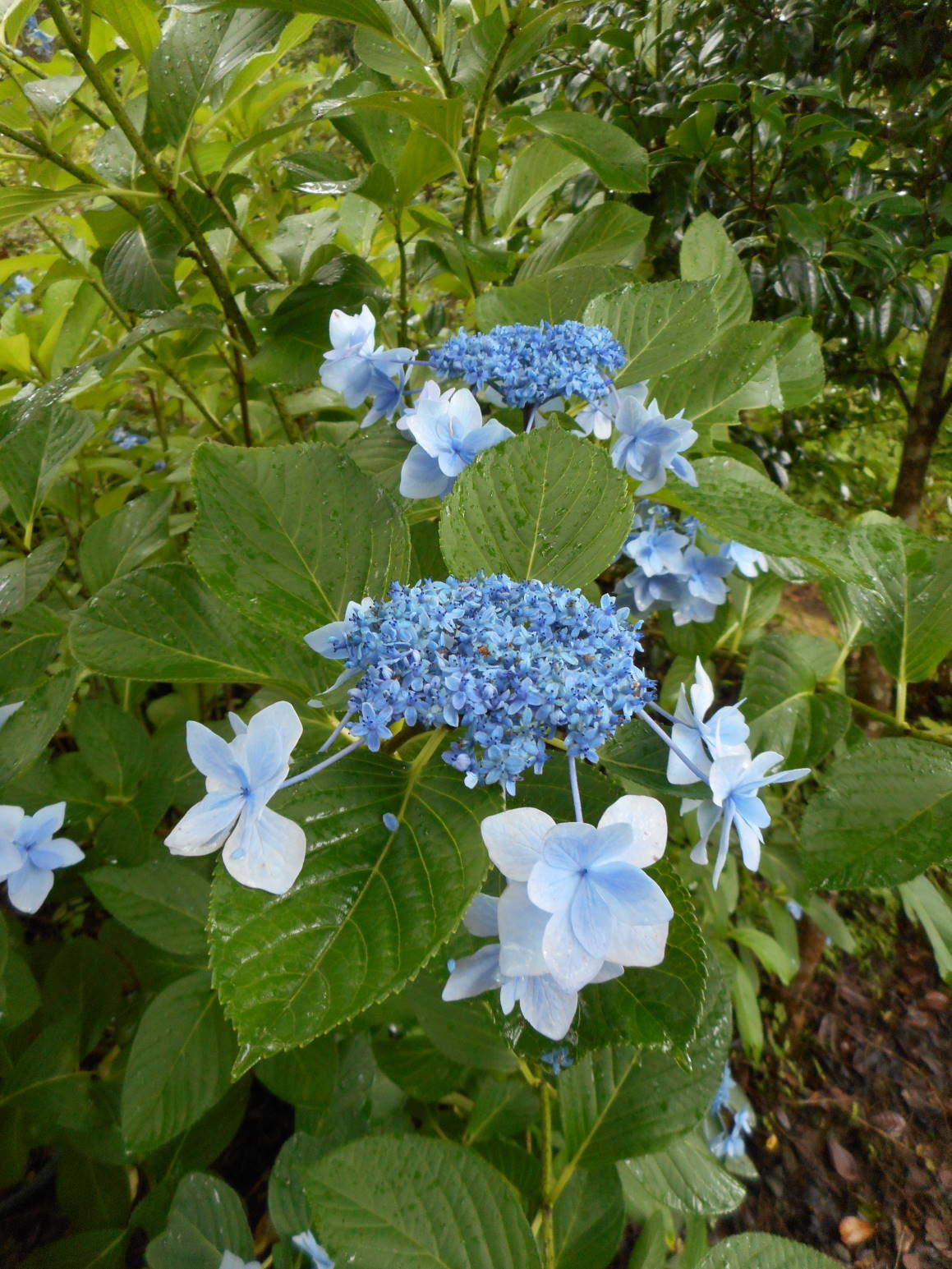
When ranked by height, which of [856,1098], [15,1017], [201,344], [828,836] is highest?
[201,344]

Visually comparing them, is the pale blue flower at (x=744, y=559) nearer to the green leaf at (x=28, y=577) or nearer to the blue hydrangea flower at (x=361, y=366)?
the blue hydrangea flower at (x=361, y=366)

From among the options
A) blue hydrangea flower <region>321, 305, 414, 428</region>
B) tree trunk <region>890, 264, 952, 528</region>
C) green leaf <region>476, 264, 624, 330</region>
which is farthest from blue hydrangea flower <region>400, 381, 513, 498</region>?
tree trunk <region>890, 264, 952, 528</region>

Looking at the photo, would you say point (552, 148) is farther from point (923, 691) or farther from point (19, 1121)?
point (923, 691)

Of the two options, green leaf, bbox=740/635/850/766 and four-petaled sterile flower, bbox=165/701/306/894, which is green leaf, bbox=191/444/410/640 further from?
green leaf, bbox=740/635/850/766

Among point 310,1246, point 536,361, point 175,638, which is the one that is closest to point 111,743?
point 175,638

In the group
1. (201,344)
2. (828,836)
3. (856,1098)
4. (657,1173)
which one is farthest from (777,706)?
(856,1098)

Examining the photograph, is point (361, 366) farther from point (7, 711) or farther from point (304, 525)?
point (7, 711)
